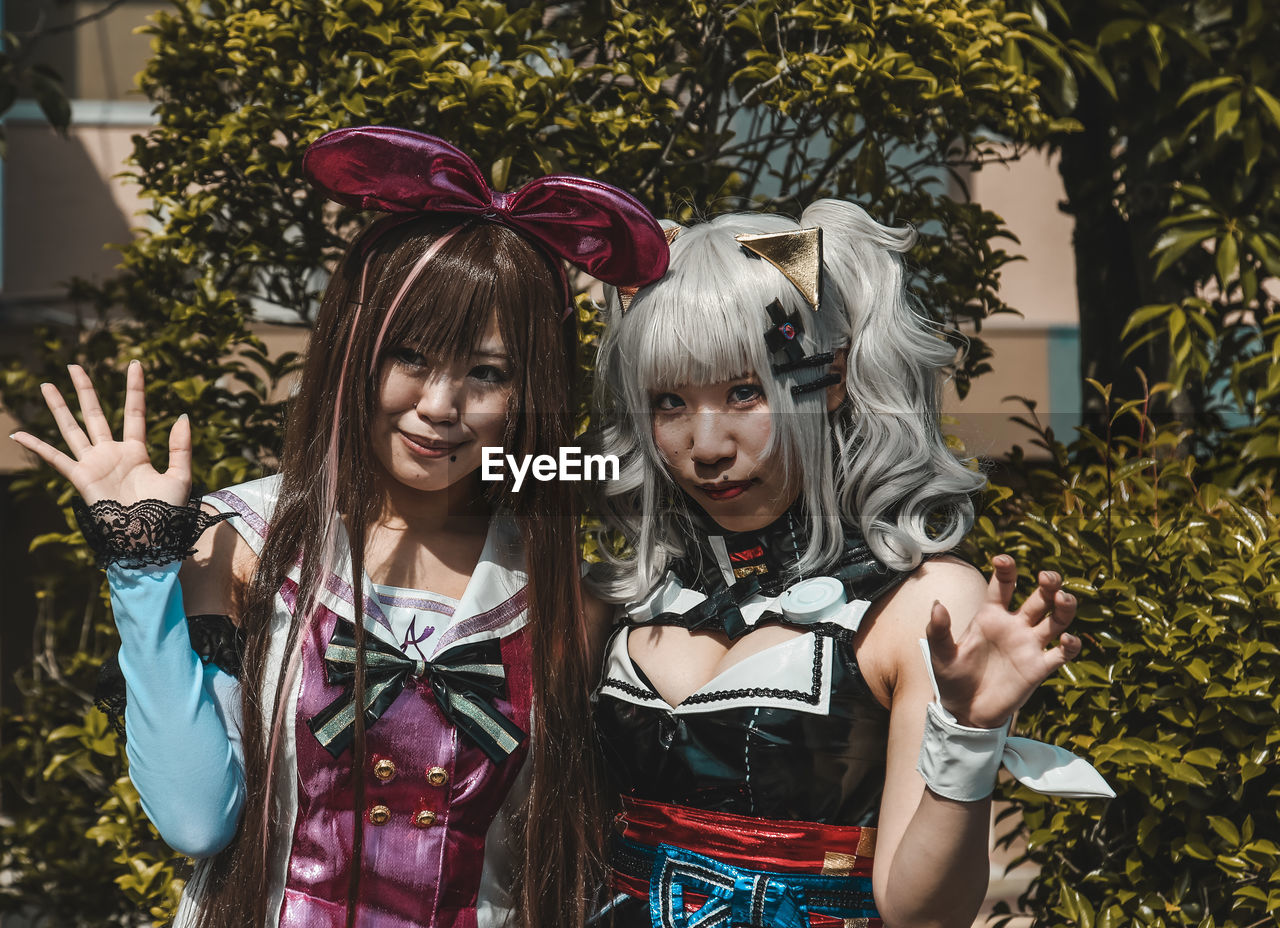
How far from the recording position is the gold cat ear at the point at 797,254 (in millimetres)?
1934

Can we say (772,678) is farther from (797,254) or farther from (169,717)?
(169,717)

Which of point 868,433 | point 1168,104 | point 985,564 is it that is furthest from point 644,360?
point 1168,104

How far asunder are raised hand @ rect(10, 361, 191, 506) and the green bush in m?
1.65

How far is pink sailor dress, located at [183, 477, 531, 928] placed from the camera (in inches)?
73.5

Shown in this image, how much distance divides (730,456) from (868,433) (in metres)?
0.24

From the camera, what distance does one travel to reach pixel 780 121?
9.63 feet

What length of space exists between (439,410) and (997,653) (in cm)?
93

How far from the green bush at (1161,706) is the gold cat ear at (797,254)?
0.95 metres

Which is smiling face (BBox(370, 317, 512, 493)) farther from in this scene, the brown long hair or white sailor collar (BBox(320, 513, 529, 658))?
white sailor collar (BBox(320, 513, 529, 658))

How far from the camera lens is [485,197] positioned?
2.01 metres

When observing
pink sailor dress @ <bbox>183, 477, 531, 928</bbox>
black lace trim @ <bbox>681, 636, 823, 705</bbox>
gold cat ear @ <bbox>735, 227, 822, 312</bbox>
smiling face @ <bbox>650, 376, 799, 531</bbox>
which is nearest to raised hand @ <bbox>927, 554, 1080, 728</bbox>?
black lace trim @ <bbox>681, 636, 823, 705</bbox>

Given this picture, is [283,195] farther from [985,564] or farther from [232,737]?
[985,564]

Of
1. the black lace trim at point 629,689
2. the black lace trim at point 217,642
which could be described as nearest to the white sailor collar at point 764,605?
the black lace trim at point 629,689

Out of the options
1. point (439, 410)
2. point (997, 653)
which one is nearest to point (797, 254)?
point (439, 410)
